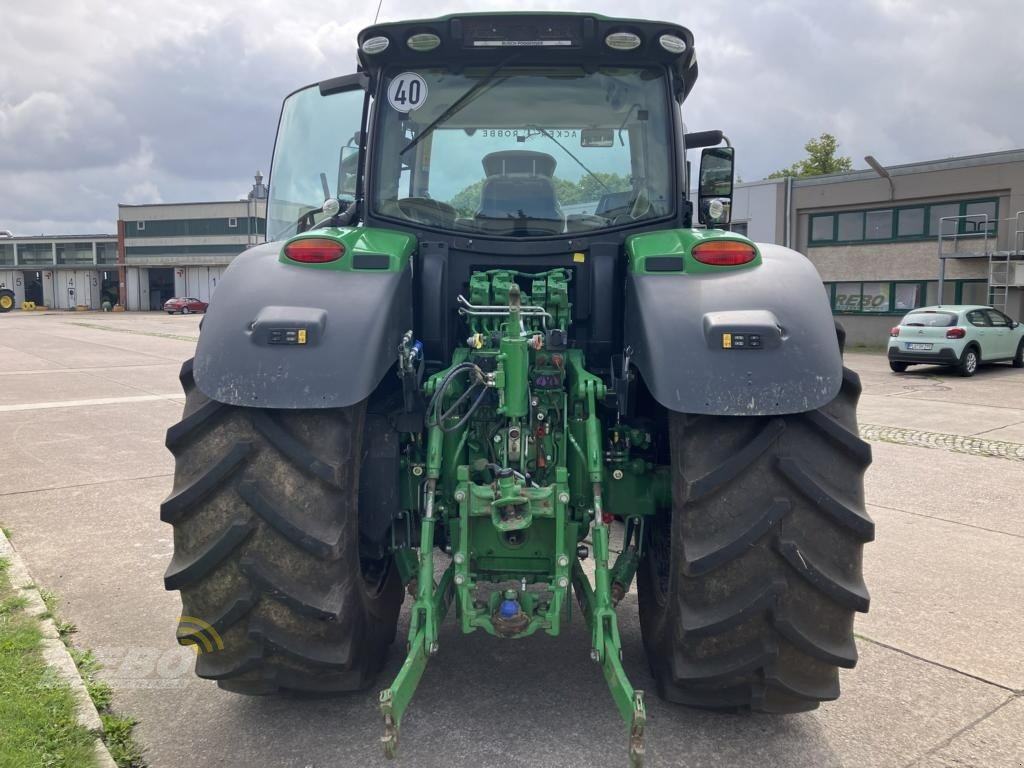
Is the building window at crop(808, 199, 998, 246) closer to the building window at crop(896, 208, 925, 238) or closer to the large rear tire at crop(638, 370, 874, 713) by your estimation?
the building window at crop(896, 208, 925, 238)

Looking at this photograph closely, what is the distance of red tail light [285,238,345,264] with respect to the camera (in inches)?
128

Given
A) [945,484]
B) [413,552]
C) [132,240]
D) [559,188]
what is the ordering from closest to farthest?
[413,552]
[559,188]
[945,484]
[132,240]

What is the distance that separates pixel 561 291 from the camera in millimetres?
3562

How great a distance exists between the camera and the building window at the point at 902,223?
2584cm

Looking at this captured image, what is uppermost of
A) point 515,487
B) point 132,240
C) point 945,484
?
point 132,240

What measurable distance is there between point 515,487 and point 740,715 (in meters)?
1.28

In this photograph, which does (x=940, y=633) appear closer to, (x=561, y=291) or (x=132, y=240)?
(x=561, y=291)

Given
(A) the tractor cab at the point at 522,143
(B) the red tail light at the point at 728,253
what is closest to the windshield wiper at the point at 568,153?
(A) the tractor cab at the point at 522,143

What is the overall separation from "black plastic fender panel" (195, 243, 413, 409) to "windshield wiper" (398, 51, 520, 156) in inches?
35.8

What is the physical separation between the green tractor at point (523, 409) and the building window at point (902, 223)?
83.5 feet

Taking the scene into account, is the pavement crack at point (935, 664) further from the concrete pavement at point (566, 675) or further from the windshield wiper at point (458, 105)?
the windshield wiper at point (458, 105)

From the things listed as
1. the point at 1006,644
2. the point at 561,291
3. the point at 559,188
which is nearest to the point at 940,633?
the point at 1006,644

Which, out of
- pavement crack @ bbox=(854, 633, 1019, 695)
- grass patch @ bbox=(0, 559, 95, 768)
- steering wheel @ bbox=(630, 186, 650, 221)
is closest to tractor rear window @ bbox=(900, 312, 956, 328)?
pavement crack @ bbox=(854, 633, 1019, 695)

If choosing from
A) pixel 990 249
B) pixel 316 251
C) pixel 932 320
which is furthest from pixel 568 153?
pixel 990 249
